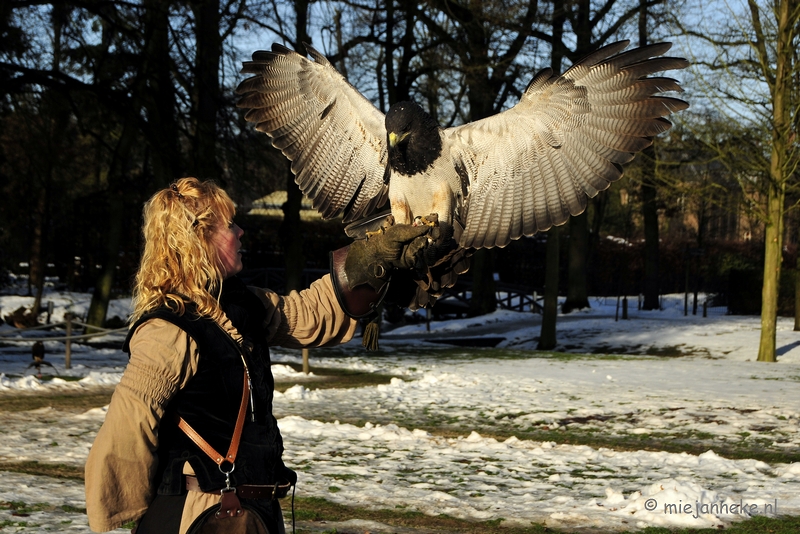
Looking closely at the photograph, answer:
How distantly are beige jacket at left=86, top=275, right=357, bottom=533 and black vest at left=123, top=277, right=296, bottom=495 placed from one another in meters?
0.04

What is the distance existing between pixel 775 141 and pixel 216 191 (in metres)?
13.9

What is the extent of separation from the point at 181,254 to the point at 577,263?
23671 mm

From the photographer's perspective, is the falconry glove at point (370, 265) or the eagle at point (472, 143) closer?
the falconry glove at point (370, 265)

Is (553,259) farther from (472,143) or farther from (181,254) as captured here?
(181,254)

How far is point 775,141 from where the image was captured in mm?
14547

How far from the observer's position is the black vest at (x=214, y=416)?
2445 mm

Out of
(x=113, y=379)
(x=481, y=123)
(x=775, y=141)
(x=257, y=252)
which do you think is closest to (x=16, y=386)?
(x=113, y=379)

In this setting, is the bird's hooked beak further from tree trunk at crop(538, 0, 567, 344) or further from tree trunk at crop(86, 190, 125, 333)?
tree trunk at crop(86, 190, 125, 333)

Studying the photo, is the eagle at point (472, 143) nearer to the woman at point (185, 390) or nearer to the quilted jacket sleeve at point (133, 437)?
the woman at point (185, 390)

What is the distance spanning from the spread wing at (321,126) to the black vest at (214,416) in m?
2.67

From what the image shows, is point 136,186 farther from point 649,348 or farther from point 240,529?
point 240,529

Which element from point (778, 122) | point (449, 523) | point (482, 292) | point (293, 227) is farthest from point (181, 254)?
point (482, 292)

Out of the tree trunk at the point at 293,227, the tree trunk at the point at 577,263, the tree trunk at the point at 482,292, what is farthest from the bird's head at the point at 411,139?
the tree trunk at the point at 482,292

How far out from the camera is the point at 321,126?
215 inches
